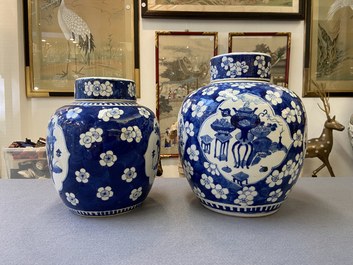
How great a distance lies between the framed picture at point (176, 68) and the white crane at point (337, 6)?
21.5 inches

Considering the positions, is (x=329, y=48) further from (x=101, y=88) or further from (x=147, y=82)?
(x=101, y=88)

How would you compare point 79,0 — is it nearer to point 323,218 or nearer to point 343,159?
point 323,218

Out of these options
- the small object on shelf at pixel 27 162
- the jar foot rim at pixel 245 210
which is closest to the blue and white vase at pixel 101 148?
the jar foot rim at pixel 245 210

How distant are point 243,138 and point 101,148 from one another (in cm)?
22

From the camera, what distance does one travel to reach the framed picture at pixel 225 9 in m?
1.24

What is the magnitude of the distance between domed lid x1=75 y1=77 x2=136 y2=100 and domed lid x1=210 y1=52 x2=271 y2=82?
0.59ft

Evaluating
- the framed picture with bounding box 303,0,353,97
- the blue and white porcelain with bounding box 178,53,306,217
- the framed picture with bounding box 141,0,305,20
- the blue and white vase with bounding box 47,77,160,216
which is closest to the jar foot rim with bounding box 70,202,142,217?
the blue and white vase with bounding box 47,77,160,216

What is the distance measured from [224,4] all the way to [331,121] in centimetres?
72

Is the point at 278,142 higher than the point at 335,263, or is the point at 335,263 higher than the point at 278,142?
the point at 278,142

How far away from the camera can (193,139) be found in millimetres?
463

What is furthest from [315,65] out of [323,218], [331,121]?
[323,218]

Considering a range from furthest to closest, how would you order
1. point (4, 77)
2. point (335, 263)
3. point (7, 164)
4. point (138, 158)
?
point (4, 77), point (7, 164), point (138, 158), point (335, 263)

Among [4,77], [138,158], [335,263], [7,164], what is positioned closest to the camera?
[335,263]

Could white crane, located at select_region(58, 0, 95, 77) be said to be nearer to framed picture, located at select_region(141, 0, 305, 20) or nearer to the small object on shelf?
framed picture, located at select_region(141, 0, 305, 20)
